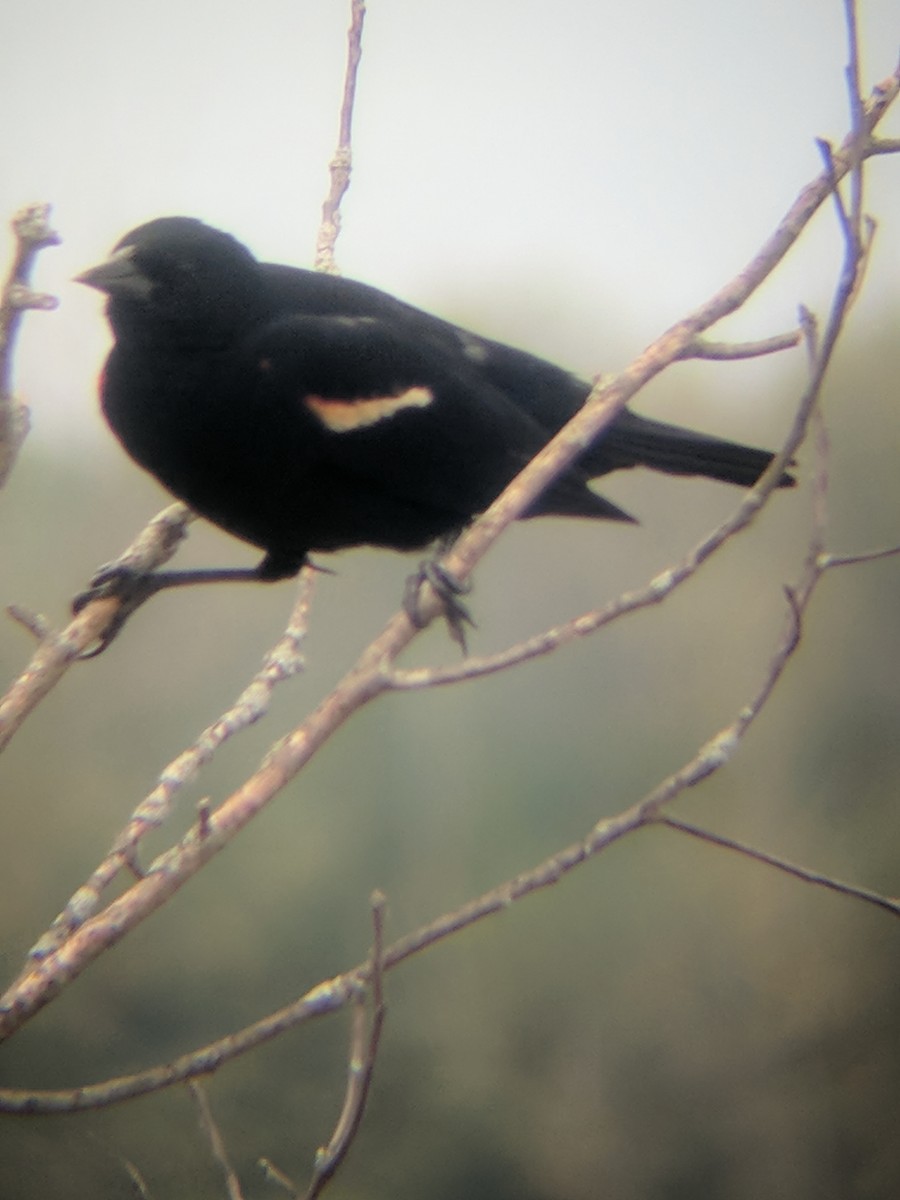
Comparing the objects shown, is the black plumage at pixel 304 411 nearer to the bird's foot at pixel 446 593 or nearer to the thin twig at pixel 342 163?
the thin twig at pixel 342 163

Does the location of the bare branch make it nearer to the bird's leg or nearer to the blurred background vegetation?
the bird's leg

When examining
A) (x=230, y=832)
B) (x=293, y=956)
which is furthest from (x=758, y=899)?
(x=230, y=832)

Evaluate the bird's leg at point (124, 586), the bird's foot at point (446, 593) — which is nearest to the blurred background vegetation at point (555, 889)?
the bird's leg at point (124, 586)

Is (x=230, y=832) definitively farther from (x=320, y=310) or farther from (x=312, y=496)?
(x=320, y=310)

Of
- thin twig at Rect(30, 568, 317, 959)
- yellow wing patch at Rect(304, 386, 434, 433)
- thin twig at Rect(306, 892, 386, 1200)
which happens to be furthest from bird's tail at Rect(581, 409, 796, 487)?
thin twig at Rect(306, 892, 386, 1200)

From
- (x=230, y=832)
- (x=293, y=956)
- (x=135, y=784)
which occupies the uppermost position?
(x=230, y=832)

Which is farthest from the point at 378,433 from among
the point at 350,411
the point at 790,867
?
the point at 790,867

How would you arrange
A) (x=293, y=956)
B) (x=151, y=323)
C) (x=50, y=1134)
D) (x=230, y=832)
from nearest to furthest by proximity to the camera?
(x=230, y=832) < (x=151, y=323) < (x=50, y=1134) < (x=293, y=956)

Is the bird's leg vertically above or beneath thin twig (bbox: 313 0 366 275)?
beneath
